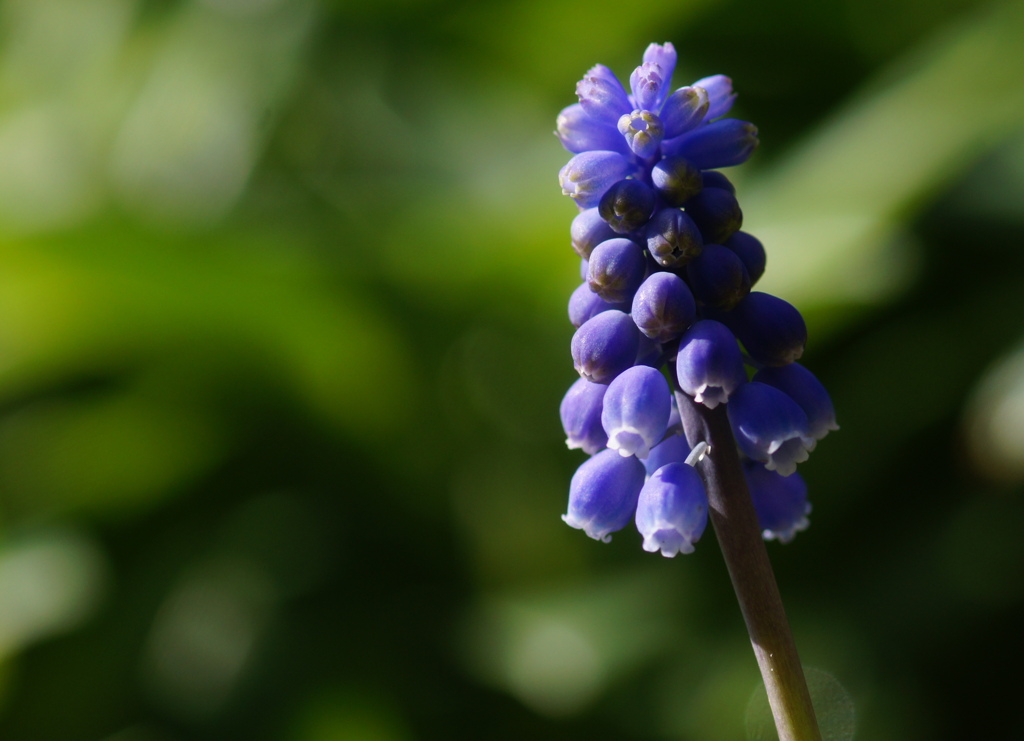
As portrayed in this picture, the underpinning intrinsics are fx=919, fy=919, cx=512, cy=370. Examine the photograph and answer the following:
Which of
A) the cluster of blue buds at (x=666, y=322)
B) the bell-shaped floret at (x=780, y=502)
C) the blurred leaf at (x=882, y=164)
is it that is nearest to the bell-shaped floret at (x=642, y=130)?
the cluster of blue buds at (x=666, y=322)

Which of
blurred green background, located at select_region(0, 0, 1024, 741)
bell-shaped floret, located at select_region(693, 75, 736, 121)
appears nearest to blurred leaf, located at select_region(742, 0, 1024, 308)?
blurred green background, located at select_region(0, 0, 1024, 741)

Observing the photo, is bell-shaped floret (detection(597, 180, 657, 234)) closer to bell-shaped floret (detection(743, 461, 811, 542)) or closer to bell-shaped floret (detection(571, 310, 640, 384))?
bell-shaped floret (detection(571, 310, 640, 384))

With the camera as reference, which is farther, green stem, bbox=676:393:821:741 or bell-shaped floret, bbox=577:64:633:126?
bell-shaped floret, bbox=577:64:633:126

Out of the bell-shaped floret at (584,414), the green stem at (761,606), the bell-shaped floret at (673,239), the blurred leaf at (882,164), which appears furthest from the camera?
the blurred leaf at (882,164)

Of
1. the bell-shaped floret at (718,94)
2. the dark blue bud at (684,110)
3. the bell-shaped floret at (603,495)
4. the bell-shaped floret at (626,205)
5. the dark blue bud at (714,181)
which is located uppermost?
the bell-shaped floret at (718,94)

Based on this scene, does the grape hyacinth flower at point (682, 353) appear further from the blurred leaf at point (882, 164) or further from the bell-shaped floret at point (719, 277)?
the blurred leaf at point (882, 164)

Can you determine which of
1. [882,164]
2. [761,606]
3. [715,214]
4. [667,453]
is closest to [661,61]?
[715,214]
